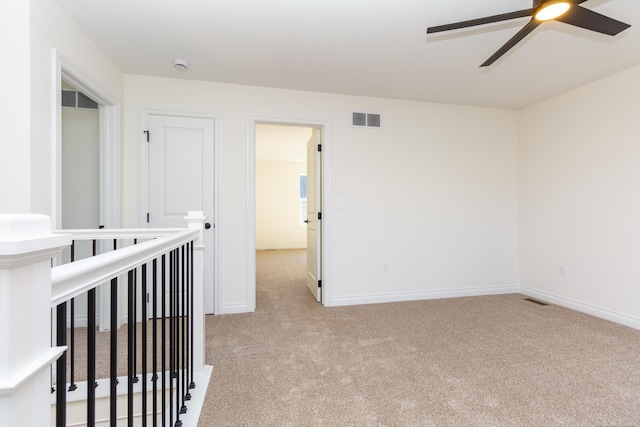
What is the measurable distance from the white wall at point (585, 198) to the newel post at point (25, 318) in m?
4.06

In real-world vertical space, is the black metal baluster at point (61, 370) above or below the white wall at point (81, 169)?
below

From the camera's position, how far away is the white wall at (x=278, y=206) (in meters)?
7.97

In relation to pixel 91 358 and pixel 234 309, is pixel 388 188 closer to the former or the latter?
pixel 234 309

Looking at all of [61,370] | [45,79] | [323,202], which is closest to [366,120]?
[323,202]

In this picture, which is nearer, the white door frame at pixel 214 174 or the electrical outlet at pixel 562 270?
the white door frame at pixel 214 174

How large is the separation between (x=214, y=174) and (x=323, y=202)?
1.20 metres

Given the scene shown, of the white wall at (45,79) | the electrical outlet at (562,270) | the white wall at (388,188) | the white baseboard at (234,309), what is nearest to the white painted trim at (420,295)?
the white wall at (388,188)

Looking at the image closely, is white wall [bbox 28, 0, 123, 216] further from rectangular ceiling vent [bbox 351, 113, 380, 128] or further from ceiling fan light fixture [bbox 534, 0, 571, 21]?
ceiling fan light fixture [bbox 534, 0, 571, 21]

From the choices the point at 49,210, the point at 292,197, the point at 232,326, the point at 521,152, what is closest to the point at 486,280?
the point at 521,152

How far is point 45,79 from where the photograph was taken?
1850mm

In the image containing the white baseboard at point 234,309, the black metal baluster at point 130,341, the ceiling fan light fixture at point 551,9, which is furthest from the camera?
the white baseboard at point 234,309

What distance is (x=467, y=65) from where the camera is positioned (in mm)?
2764

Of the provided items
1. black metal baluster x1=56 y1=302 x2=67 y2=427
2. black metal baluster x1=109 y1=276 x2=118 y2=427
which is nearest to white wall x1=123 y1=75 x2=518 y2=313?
black metal baluster x1=109 y1=276 x2=118 y2=427

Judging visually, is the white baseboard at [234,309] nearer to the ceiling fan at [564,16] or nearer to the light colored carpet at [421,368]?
the light colored carpet at [421,368]
